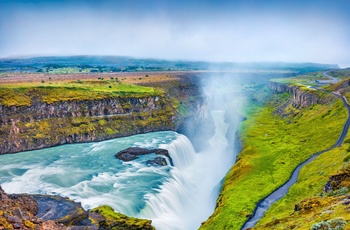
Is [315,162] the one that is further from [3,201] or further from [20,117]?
[20,117]

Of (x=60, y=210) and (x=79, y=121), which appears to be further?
(x=79, y=121)

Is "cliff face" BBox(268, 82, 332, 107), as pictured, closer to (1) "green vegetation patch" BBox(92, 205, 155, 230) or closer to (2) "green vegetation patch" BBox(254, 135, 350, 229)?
(2) "green vegetation patch" BBox(254, 135, 350, 229)

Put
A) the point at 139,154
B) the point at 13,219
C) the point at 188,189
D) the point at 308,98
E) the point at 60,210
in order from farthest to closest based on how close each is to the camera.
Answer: the point at 308,98 < the point at 139,154 < the point at 188,189 < the point at 60,210 < the point at 13,219

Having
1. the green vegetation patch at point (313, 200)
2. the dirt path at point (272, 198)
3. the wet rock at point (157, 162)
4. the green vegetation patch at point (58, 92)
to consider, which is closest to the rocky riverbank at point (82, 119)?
the green vegetation patch at point (58, 92)

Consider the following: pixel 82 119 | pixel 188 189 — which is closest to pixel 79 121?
pixel 82 119

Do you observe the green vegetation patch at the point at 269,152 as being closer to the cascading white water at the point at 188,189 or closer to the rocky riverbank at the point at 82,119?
the cascading white water at the point at 188,189

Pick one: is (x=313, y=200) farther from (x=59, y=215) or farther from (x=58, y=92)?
(x=58, y=92)

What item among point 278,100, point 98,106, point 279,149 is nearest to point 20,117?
point 98,106
